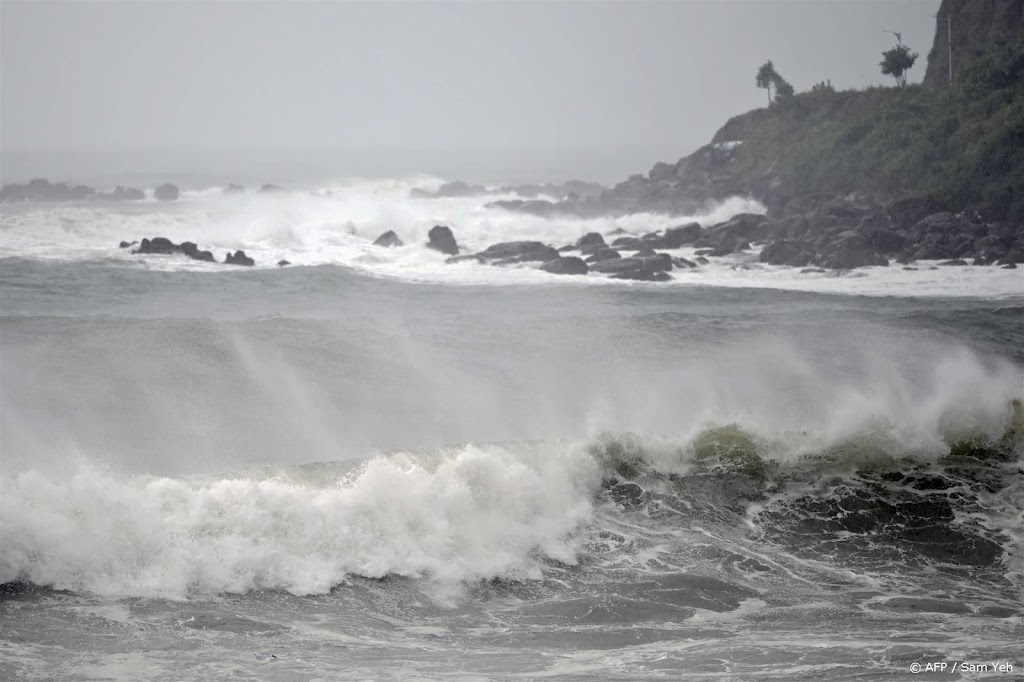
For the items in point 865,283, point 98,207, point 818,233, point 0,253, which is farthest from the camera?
point 98,207

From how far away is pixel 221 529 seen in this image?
12.4 metres

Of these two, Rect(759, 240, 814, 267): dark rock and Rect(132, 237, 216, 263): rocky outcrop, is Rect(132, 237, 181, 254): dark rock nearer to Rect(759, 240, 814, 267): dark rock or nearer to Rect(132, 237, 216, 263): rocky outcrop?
Rect(132, 237, 216, 263): rocky outcrop

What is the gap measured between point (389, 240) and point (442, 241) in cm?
253

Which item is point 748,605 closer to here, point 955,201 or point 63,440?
point 63,440

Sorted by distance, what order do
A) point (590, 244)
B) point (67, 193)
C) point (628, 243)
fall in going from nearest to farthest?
point (590, 244)
point (628, 243)
point (67, 193)

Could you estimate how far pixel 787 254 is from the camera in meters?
38.3

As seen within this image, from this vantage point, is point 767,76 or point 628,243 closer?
point 628,243

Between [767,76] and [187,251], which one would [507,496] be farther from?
[767,76]

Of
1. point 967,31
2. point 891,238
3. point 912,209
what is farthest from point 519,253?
point 967,31

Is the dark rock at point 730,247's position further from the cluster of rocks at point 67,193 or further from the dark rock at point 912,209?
the cluster of rocks at point 67,193

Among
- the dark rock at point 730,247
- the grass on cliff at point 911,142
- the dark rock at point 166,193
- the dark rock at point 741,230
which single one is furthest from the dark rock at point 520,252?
the dark rock at point 166,193

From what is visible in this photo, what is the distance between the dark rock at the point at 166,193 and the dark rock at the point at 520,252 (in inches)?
1387

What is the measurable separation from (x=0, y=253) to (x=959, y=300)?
30590mm

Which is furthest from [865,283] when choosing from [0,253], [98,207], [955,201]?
[98,207]
